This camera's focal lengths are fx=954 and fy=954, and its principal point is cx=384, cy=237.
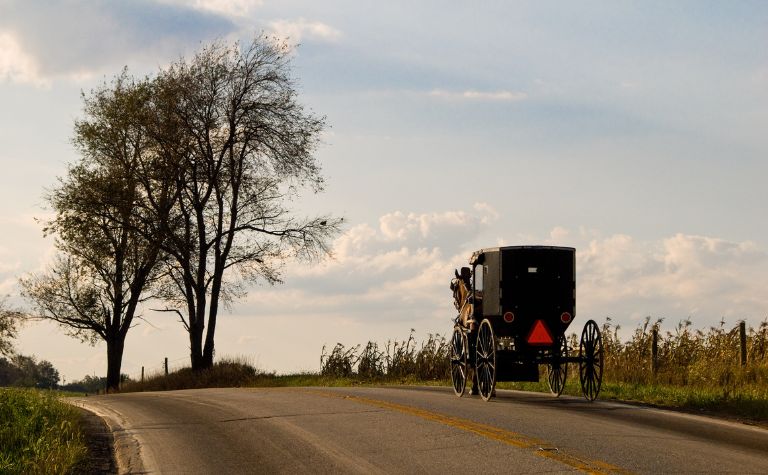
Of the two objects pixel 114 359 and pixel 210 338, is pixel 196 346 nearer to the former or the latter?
pixel 210 338

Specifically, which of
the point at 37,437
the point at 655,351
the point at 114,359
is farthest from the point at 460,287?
the point at 114,359

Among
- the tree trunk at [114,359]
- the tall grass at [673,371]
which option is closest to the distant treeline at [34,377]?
the tree trunk at [114,359]

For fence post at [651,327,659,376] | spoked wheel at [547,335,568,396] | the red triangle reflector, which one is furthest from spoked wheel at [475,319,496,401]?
fence post at [651,327,659,376]

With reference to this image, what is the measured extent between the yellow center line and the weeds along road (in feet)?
0.04

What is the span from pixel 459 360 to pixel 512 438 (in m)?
8.34

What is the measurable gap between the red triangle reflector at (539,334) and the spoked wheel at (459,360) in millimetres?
1571

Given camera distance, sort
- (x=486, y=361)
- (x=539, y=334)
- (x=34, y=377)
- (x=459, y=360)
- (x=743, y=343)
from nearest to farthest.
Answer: (x=486, y=361) → (x=539, y=334) → (x=459, y=360) → (x=743, y=343) → (x=34, y=377)

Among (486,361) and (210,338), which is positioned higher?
(210,338)

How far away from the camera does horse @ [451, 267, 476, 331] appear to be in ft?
65.2

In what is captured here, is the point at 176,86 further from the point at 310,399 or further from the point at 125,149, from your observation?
the point at 310,399

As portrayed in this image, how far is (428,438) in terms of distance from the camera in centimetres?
1232

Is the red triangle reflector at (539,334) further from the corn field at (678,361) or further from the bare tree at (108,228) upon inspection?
the bare tree at (108,228)

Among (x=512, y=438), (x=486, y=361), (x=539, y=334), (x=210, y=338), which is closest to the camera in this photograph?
(x=512, y=438)

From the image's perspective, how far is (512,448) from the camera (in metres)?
11.3
